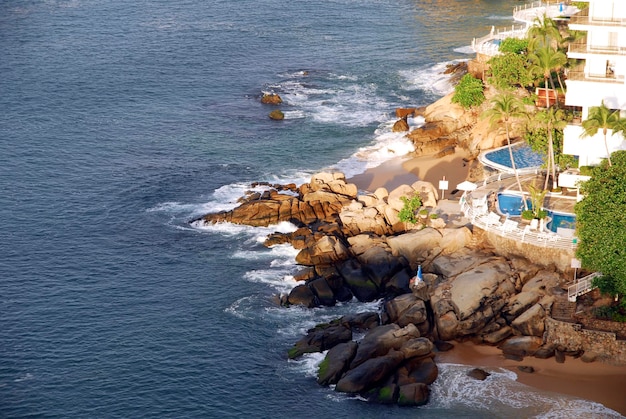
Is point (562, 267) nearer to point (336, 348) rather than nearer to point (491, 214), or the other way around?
point (491, 214)

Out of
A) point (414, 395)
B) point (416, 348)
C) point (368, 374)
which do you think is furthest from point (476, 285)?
point (368, 374)

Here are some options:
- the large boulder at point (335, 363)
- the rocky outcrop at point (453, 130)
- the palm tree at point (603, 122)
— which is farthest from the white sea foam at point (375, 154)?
the large boulder at point (335, 363)

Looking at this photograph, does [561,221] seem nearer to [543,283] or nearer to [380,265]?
[543,283]

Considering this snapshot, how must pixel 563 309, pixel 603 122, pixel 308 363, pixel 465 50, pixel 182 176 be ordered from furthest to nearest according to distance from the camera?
1. pixel 465 50
2. pixel 182 176
3. pixel 603 122
4. pixel 308 363
5. pixel 563 309

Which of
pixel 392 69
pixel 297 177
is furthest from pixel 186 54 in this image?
pixel 297 177

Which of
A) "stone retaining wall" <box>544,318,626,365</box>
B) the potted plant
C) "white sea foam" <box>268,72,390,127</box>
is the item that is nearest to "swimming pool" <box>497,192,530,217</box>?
the potted plant
